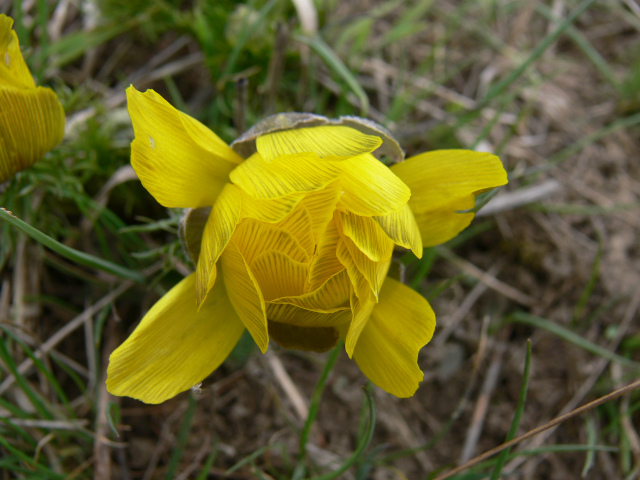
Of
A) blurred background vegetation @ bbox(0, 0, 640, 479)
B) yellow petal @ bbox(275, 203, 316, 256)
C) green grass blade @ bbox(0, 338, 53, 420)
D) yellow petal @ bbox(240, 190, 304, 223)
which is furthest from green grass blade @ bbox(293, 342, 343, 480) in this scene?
green grass blade @ bbox(0, 338, 53, 420)

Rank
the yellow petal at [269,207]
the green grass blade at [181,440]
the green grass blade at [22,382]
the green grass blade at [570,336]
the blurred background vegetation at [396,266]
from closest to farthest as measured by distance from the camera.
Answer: the yellow petal at [269,207] < the green grass blade at [22,382] < the green grass blade at [181,440] < the blurred background vegetation at [396,266] < the green grass blade at [570,336]

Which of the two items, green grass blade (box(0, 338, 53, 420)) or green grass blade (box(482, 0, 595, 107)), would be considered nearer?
green grass blade (box(0, 338, 53, 420))

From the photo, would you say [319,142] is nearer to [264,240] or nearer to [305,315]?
[264,240]

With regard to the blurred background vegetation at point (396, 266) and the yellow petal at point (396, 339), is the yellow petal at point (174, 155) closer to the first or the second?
the blurred background vegetation at point (396, 266)

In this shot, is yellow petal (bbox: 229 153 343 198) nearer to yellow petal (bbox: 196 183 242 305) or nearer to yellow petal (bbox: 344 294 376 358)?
yellow petal (bbox: 196 183 242 305)

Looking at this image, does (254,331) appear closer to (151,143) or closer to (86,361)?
(151,143)

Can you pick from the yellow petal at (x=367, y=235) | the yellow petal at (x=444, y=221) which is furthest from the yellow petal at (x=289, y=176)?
the yellow petal at (x=444, y=221)
